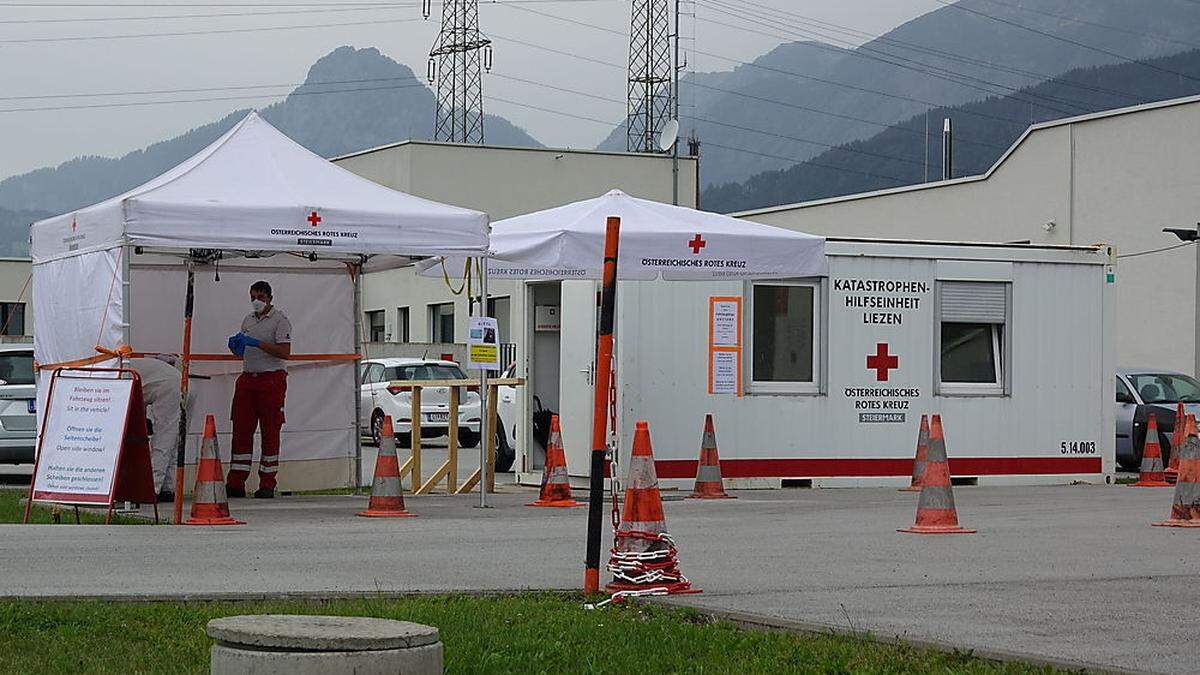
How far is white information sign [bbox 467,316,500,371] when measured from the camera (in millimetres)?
16250

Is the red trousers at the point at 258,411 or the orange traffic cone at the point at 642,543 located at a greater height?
the red trousers at the point at 258,411

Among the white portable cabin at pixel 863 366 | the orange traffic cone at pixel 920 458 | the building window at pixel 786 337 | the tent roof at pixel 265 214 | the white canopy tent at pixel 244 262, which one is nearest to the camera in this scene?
the tent roof at pixel 265 214

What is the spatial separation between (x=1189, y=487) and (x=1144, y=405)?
11.2 metres

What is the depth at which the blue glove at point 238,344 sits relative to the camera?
16.7 m

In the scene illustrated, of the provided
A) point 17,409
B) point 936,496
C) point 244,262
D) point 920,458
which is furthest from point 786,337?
point 17,409

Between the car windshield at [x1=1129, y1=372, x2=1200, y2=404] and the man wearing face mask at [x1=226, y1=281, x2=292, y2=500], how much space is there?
1372cm

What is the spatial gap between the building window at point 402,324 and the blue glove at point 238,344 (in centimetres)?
3827

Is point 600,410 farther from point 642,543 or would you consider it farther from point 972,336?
point 972,336

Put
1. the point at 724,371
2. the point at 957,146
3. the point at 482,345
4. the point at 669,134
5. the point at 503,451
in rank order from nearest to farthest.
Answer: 1. the point at 482,345
2. the point at 724,371
3. the point at 503,451
4. the point at 669,134
5. the point at 957,146

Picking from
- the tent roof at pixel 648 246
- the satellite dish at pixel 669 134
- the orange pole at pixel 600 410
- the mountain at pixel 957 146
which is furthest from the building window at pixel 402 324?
the mountain at pixel 957 146

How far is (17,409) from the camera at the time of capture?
2080 centimetres

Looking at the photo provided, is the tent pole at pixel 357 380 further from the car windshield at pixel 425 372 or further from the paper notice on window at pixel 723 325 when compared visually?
the car windshield at pixel 425 372

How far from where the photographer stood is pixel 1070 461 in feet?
71.1

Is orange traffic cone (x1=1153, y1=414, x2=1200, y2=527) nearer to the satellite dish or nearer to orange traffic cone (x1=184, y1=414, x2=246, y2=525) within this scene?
orange traffic cone (x1=184, y1=414, x2=246, y2=525)
